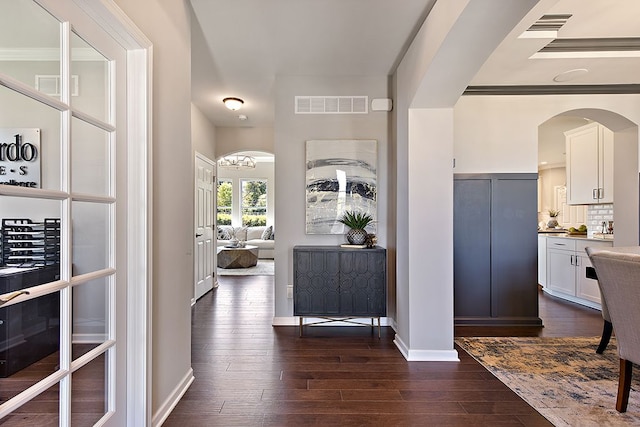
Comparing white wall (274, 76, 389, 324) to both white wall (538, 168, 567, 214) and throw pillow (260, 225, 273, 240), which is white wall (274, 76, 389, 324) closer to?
throw pillow (260, 225, 273, 240)

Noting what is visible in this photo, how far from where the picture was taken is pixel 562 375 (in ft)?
8.35

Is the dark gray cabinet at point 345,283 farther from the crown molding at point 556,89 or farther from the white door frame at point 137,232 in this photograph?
the crown molding at point 556,89

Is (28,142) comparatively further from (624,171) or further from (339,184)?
(624,171)

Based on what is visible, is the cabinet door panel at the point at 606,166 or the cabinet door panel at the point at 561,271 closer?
the cabinet door panel at the point at 606,166

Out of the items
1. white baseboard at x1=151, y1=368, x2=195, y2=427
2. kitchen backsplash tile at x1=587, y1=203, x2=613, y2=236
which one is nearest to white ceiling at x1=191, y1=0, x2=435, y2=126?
white baseboard at x1=151, y1=368, x2=195, y2=427

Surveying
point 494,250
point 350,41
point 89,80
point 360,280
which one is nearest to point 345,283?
point 360,280

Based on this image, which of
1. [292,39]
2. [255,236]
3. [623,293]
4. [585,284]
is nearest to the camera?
[623,293]

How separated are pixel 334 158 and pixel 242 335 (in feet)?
6.75

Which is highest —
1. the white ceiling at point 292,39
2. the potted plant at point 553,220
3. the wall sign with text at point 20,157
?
the white ceiling at point 292,39

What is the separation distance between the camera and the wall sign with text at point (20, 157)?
1075 millimetres

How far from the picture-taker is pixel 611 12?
2.54m

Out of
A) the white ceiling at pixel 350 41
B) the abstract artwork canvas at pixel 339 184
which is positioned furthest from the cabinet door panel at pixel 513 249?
the abstract artwork canvas at pixel 339 184

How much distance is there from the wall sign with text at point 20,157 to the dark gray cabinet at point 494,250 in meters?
3.63

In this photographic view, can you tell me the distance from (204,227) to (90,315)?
3874mm
